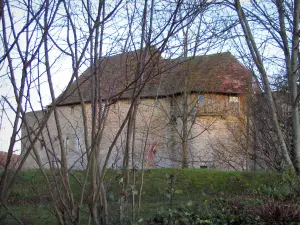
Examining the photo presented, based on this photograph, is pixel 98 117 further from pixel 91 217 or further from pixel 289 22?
pixel 289 22

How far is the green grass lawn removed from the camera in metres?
5.48

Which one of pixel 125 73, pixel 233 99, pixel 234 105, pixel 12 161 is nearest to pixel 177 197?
pixel 125 73

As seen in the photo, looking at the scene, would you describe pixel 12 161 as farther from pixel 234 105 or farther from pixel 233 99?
pixel 233 99

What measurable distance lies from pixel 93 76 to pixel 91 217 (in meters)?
1.41

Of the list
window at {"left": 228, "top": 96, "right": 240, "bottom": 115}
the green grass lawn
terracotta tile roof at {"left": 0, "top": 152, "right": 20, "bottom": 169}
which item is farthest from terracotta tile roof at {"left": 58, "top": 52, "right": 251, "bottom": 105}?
window at {"left": 228, "top": 96, "right": 240, "bottom": 115}

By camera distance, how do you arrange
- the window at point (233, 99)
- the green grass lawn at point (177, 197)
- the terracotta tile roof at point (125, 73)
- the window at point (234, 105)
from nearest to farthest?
the terracotta tile roof at point (125, 73), the green grass lawn at point (177, 197), the window at point (234, 105), the window at point (233, 99)

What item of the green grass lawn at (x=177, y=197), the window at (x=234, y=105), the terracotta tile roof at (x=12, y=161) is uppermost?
the window at (x=234, y=105)

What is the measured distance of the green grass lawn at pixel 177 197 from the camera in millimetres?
5477

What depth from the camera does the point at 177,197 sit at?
9.62 m

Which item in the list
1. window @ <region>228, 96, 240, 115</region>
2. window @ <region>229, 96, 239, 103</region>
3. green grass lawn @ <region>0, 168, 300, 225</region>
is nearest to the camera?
green grass lawn @ <region>0, 168, 300, 225</region>

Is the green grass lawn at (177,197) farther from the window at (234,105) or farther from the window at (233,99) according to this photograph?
the window at (233,99)

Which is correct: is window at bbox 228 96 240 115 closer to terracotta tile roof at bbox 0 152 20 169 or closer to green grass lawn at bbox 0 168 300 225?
green grass lawn at bbox 0 168 300 225

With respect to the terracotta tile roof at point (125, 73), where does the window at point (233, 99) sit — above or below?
above

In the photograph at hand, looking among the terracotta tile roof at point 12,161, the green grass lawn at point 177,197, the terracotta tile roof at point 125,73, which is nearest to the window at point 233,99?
the green grass lawn at point 177,197
